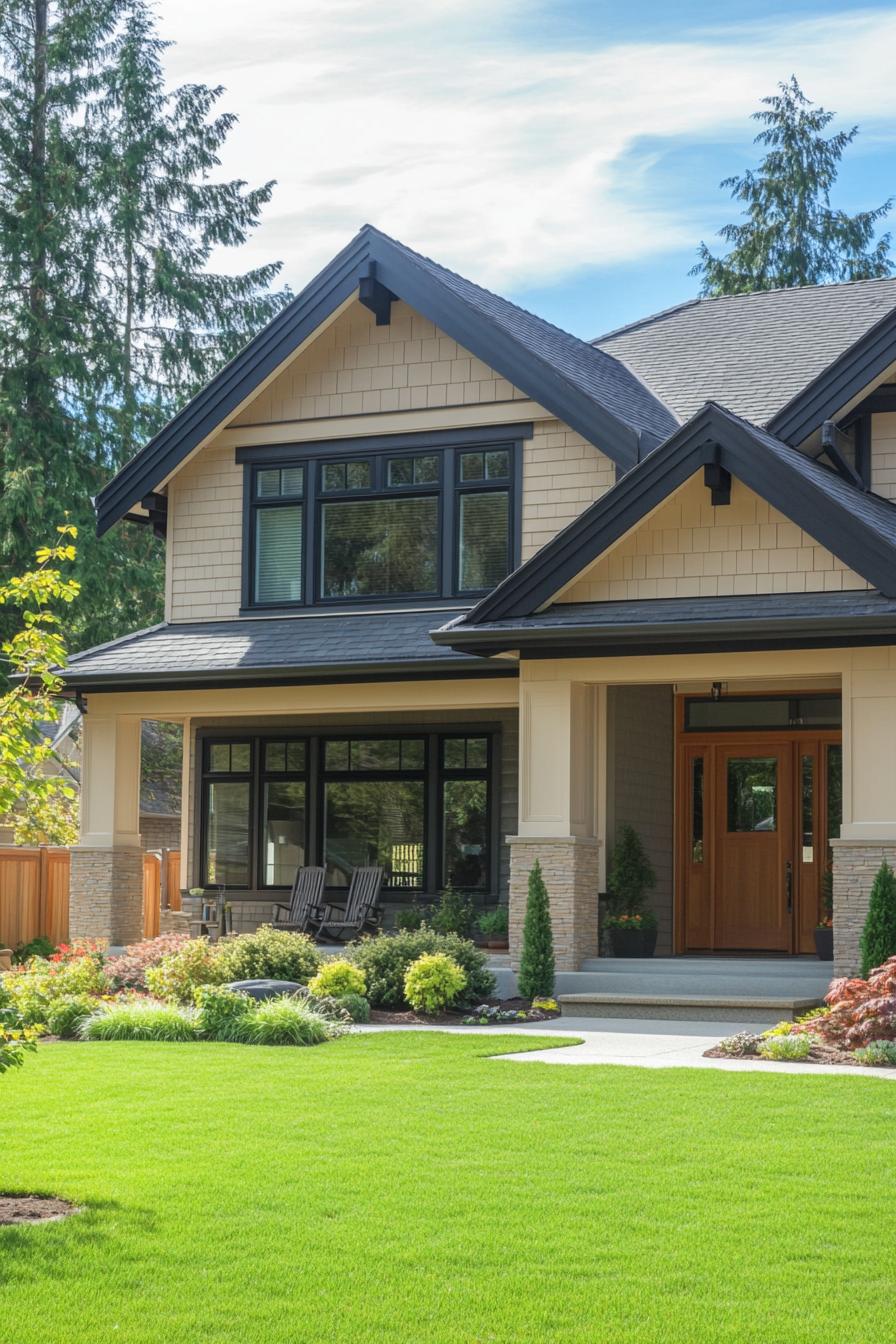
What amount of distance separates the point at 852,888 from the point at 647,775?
4199mm

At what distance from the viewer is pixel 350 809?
19.7m

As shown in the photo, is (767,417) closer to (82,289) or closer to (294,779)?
(294,779)

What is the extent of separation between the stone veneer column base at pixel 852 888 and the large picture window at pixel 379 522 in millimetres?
5686

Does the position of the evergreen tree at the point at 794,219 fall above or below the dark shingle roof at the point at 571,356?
above

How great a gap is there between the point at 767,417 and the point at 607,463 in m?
1.89

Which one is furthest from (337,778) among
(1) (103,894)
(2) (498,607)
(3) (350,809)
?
(2) (498,607)

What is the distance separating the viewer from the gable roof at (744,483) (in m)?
14.8

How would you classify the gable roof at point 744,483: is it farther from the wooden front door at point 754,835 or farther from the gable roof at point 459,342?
the wooden front door at point 754,835

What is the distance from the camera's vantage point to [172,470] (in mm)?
20188

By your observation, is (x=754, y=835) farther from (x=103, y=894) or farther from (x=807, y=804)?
(x=103, y=894)

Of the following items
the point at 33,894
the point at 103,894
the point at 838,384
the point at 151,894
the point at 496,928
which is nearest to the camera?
the point at 838,384

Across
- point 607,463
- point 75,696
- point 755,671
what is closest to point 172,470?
point 75,696

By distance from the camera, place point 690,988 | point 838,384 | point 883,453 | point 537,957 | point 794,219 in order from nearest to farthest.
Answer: point 690,988 < point 537,957 < point 838,384 < point 883,453 < point 794,219

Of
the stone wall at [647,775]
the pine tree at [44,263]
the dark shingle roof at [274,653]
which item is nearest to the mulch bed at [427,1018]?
the stone wall at [647,775]
